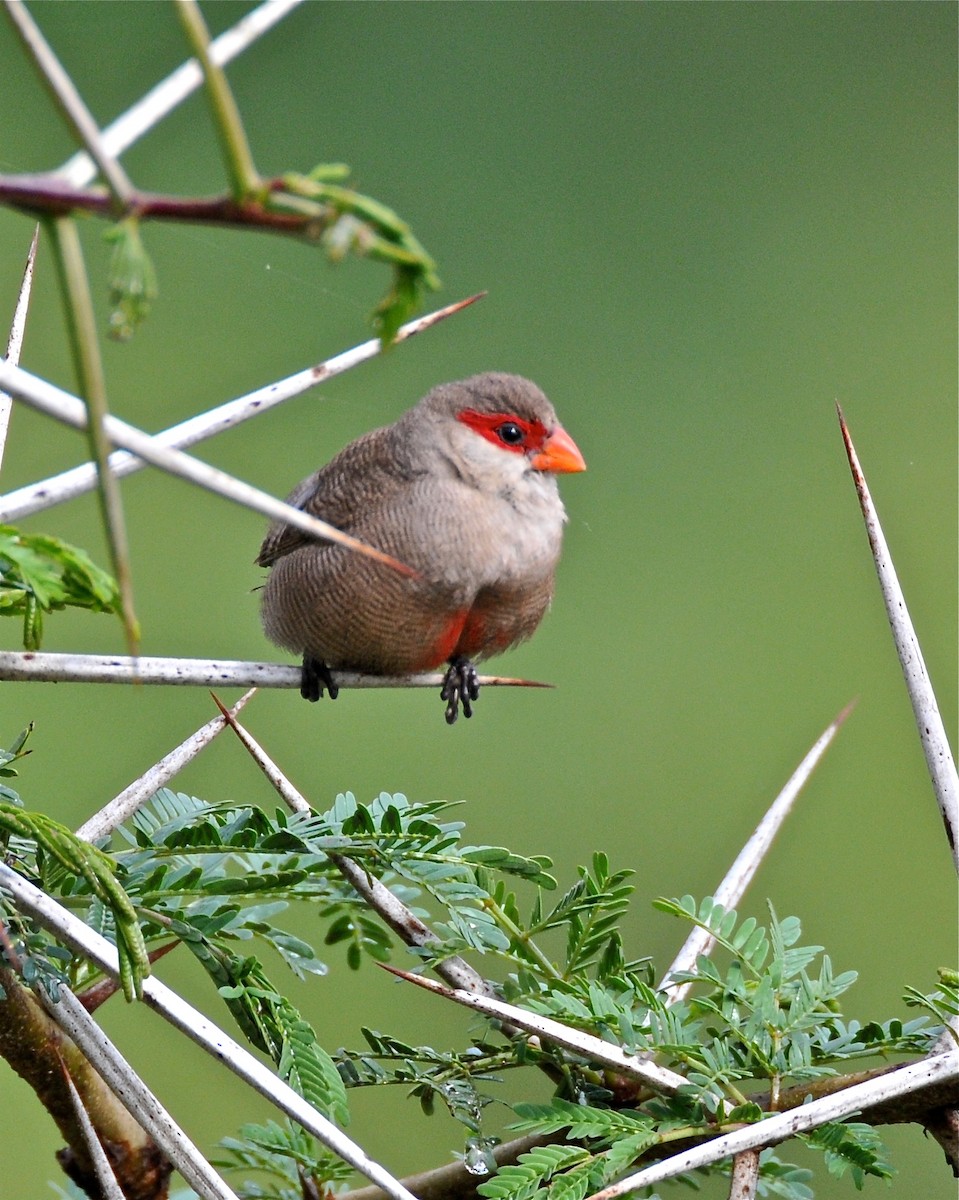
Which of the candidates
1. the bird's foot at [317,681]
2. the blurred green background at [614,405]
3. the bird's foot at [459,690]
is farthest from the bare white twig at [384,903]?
the blurred green background at [614,405]

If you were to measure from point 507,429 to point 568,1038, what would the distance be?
1.98m

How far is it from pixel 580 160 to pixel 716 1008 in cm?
520

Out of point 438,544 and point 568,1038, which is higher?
point 438,544

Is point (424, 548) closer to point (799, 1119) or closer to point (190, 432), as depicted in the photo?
point (190, 432)

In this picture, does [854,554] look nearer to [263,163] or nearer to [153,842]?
[263,163]

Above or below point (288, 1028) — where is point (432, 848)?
above

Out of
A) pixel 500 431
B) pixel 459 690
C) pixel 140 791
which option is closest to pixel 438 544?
pixel 459 690

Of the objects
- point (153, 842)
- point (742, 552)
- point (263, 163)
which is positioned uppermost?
point (263, 163)

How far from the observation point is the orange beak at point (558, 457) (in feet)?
10.4

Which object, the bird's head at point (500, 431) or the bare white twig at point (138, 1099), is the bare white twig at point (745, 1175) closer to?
the bare white twig at point (138, 1099)

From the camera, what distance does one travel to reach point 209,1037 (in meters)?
1.21

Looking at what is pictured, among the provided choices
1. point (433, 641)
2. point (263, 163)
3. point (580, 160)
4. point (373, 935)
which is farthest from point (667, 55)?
point (373, 935)

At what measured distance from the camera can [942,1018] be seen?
56.6 inches

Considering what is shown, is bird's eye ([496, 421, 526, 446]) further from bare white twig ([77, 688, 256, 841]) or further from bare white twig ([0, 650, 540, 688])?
bare white twig ([0, 650, 540, 688])
